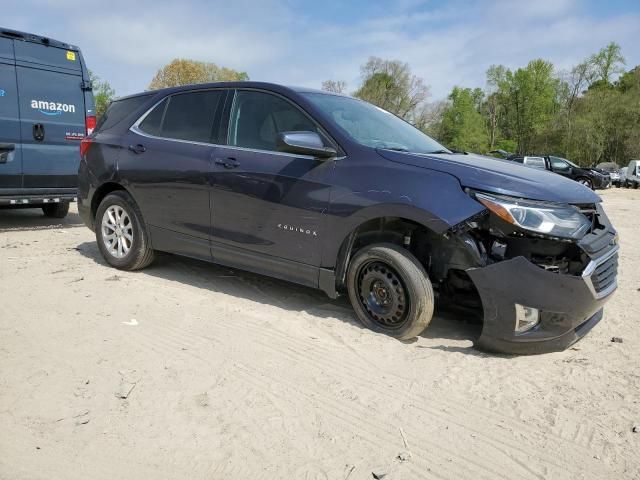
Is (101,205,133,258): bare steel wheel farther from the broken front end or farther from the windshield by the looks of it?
the broken front end

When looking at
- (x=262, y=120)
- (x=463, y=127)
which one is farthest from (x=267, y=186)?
(x=463, y=127)

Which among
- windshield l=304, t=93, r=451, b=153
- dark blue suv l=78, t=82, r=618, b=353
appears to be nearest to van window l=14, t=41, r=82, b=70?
dark blue suv l=78, t=82, r=618, b=353

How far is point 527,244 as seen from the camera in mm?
3307

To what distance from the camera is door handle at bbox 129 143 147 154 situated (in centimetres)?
513

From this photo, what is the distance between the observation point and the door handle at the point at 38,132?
24.6 ft

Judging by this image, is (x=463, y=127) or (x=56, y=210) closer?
(x=56, y=210)

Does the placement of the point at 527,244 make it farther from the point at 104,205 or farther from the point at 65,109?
the point at 65,109

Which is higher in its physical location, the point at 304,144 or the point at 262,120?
the point at 262,120

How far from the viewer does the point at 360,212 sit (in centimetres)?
375

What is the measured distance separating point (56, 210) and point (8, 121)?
7.22 ft

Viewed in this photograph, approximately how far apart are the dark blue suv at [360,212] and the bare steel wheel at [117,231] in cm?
2

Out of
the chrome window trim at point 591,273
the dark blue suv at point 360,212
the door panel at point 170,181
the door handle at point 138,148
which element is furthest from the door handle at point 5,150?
the chrome window trim at point 591,273

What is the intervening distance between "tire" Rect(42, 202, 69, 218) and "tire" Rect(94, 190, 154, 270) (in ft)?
12.7

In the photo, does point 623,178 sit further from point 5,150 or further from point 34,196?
point 5,150
